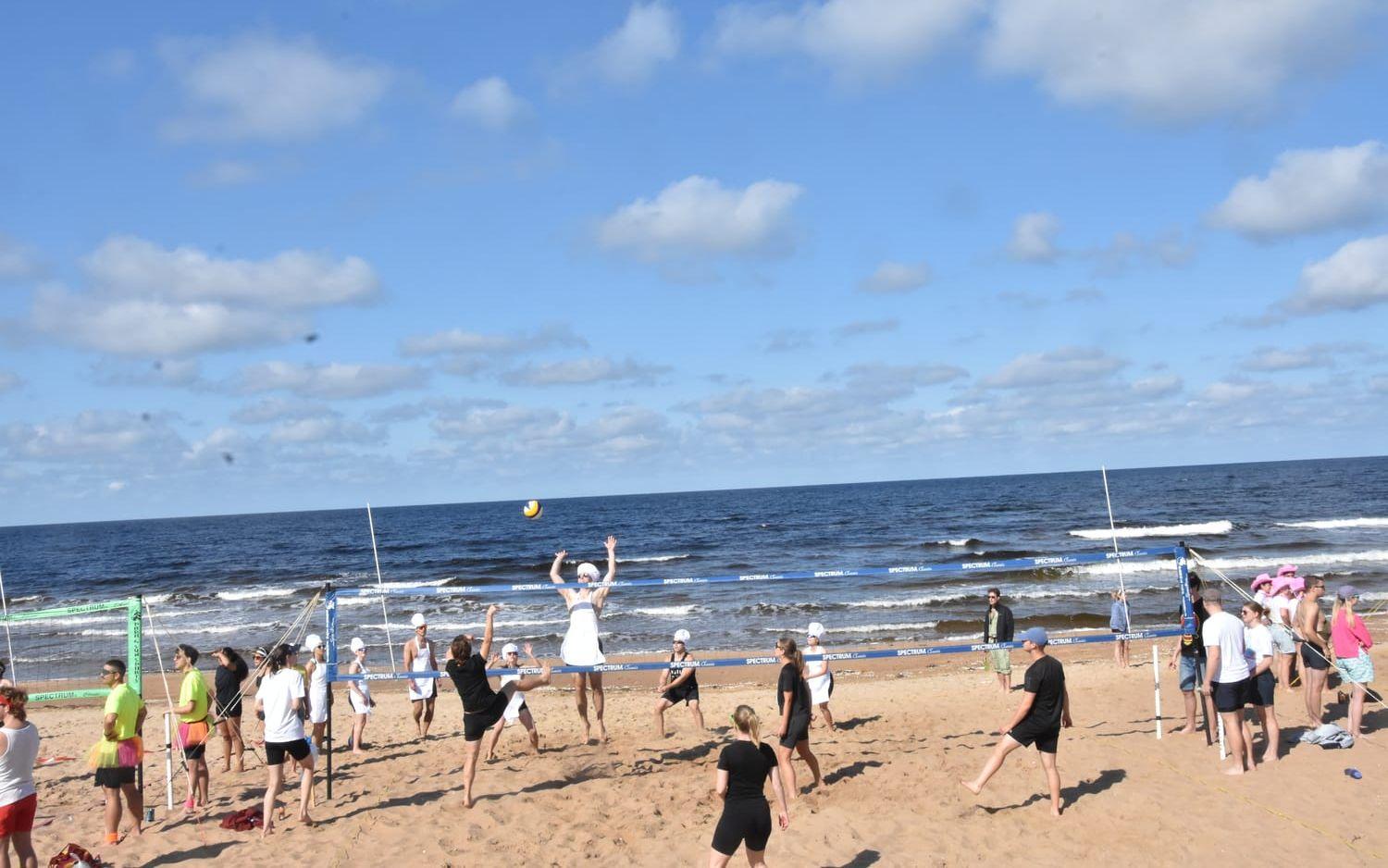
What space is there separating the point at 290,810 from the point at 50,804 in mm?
2994

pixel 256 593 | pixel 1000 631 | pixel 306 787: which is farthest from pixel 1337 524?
pixel 306 787

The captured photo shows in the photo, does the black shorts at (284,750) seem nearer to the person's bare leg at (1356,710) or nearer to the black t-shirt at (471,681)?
the black t-shirt at (471,681)

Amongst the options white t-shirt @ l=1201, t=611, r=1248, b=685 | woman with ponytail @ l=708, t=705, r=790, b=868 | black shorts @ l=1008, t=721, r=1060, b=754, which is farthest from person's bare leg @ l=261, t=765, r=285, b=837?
white t-shirt @ l=1201, t=611, r=1248, b=685

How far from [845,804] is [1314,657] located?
503 cm

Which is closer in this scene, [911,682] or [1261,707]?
[1261,707]

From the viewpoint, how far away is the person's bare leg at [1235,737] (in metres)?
8.13

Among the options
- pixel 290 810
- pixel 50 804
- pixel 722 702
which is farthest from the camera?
pixel 722 702

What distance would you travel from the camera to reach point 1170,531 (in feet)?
145

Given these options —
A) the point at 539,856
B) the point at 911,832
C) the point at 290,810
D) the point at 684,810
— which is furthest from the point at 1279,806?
the point at 290,810

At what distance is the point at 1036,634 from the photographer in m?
7.37

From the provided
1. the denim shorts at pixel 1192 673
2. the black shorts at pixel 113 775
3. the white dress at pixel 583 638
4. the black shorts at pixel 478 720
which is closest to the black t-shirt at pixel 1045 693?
the denim shorts at pixel 1192 673

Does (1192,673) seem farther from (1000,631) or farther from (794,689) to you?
(794,689)

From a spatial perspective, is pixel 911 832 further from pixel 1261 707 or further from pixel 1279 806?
pixel 1261 707

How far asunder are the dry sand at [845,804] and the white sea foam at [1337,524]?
120 ft
